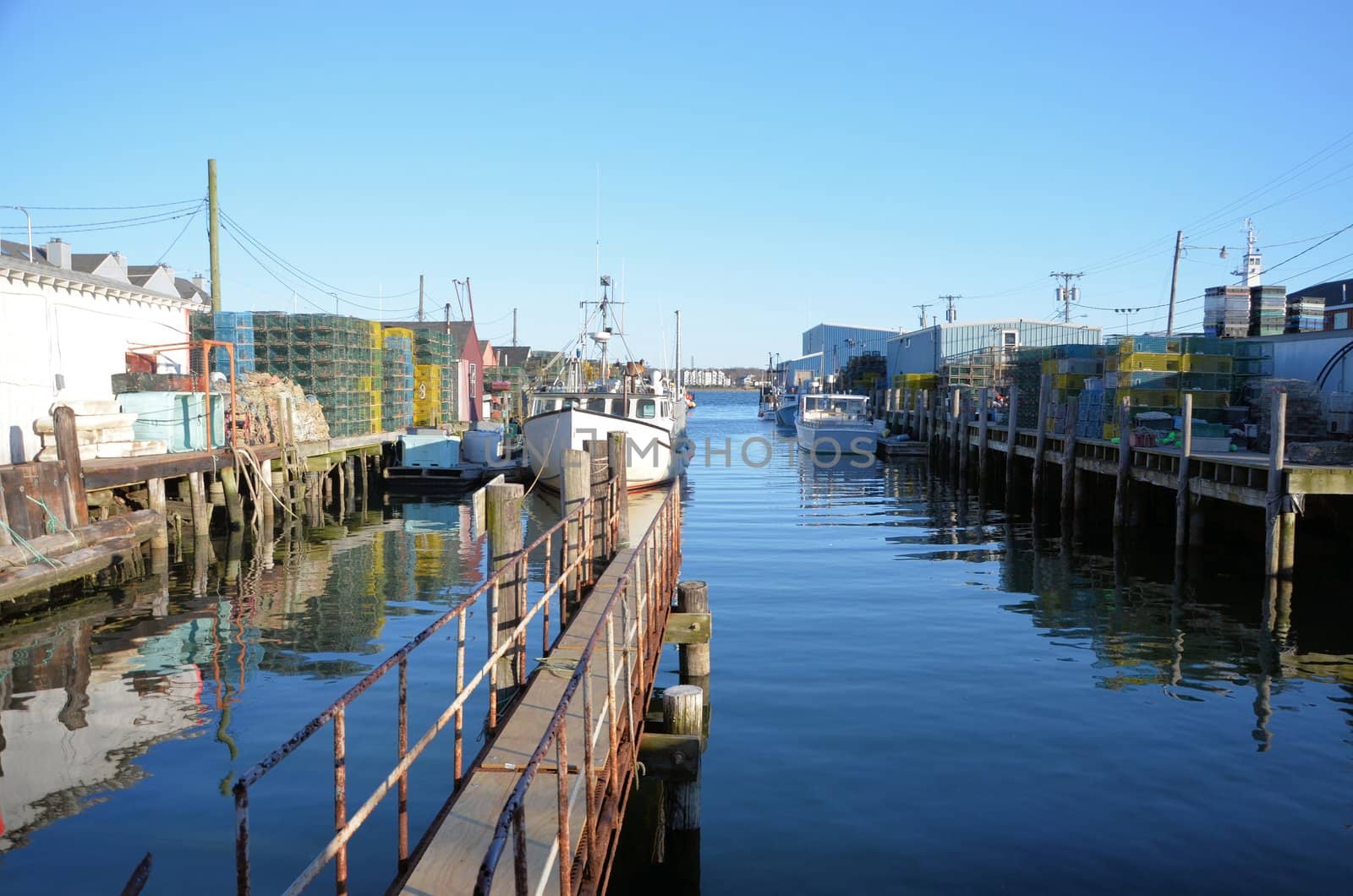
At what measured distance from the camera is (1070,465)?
24062 millimetres

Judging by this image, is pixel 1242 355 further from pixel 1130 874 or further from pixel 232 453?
pixel 232 453

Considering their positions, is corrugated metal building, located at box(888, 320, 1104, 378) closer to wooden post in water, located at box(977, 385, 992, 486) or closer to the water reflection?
wooden post in water, located at box(977, 385, 992, 486)

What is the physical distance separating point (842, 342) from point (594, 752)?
97.2 meters

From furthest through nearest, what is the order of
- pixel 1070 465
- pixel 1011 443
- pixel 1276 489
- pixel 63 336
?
pixel 1011 443, pixel 1070 465, pixel 63 336, pixel 1276 489

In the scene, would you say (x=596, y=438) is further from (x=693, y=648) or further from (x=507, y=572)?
(x=507, y=572)

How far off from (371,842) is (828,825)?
11.1 ft

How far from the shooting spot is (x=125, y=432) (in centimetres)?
1938

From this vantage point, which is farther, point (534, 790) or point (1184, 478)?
point (1184, 478)

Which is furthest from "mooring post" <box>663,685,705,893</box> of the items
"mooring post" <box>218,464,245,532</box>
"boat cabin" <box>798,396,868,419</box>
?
"boat cabin" <box>798,396,868,419</box>

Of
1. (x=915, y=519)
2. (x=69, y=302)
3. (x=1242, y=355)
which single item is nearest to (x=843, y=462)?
(x=915, y=519)

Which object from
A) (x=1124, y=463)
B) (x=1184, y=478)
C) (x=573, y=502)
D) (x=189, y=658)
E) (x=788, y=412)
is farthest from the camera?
(x=788, y=412)

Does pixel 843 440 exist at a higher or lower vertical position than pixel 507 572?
lower

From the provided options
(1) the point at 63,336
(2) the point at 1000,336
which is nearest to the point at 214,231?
(1) the point at 63,336

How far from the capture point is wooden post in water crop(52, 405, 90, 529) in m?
14.8
